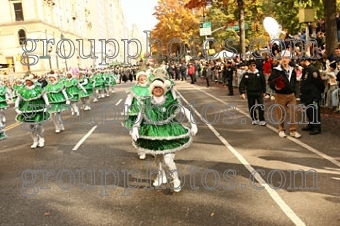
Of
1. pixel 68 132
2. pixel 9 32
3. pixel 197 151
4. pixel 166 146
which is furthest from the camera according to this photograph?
pixel 9 32

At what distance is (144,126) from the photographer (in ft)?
22.1

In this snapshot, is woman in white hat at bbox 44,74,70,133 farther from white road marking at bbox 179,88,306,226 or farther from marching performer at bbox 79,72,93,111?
white road marking at bbox 179,88,306,226

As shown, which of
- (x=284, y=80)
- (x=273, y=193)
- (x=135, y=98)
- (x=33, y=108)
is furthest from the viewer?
(x=33, y=108)

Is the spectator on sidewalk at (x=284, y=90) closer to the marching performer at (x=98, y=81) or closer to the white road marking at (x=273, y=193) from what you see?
the white road marking at (x=273, y=193)

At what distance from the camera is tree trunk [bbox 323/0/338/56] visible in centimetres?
1549

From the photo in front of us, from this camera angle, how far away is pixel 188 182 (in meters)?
7.36

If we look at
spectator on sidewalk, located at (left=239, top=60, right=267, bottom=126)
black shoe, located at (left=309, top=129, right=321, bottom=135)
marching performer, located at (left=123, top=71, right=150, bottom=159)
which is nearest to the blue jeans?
spectator on sidewalk, located at (left=239, top=60, right=267, bottom=126)

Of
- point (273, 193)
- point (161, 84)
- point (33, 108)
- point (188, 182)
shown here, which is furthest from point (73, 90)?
point (273, 193)

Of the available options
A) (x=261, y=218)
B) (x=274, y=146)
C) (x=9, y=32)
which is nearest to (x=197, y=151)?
(x=274, y=146)

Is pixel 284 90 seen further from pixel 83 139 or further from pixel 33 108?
pixel 33 108

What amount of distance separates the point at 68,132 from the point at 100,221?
865 centimetres

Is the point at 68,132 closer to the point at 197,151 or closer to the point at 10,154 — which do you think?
the point at 10,154

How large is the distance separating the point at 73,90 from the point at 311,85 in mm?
12179

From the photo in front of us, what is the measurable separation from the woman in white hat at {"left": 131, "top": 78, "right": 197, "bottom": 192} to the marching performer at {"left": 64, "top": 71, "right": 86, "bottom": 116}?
12694mm
